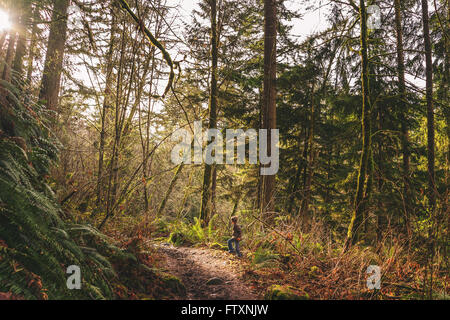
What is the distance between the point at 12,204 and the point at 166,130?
27.5 ft

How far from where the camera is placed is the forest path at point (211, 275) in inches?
129

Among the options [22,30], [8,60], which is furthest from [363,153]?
[22,30]

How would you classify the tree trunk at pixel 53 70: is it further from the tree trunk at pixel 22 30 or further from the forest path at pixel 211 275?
the forest path at pixel 211 275

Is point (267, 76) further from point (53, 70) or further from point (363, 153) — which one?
point (53, 70)

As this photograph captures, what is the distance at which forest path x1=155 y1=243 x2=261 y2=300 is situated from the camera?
3279 mm

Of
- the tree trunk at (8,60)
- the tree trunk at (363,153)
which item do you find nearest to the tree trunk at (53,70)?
the tree trunk at (8,60)

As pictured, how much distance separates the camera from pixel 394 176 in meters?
8.62

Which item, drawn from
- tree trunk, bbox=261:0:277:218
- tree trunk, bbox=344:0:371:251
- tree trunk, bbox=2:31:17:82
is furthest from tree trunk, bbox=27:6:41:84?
tree trunk, bbox=344:0:371:251

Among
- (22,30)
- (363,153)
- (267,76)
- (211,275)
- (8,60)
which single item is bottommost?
(211,275)

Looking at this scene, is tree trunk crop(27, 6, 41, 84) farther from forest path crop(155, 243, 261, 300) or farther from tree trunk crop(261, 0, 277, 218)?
tree trunk crop(261, 0, 277, 218)

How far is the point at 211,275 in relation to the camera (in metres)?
4.13

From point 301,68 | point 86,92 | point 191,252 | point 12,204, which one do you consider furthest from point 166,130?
point 12,204

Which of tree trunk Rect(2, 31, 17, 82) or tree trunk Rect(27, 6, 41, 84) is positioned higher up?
tree trunk Rect(27, 6, 41, 84)
